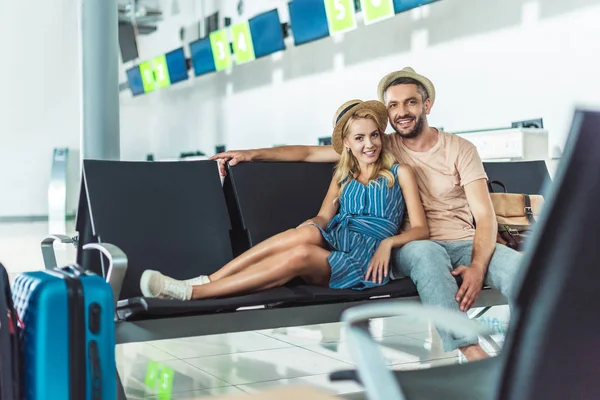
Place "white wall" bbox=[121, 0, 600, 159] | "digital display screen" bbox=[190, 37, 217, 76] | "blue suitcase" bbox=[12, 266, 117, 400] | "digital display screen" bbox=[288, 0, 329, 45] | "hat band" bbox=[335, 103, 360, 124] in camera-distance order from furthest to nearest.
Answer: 1. "digital display screen" bbox=[190, 37, 217, 76]
2. "digital display screen" bbox=[288, 0, 329, 45]
3. "white wall" bbox=[121, 0, 600, 159]
4. "hat band" bbox=[335, 103, 360, 124]
5. "blue suitcase" bbox=[12, 266, 117, 400]

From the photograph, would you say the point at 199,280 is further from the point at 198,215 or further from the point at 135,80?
the point at 135,80

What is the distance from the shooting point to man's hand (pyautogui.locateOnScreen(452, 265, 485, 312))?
9.21ft

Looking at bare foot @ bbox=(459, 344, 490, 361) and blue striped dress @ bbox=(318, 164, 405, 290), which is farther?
blue striped dress @ bbox=(318, 164, 405, 290)

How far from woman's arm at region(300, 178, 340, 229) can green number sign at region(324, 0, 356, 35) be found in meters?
3.99

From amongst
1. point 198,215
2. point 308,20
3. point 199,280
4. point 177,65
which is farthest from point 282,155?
point 177,65

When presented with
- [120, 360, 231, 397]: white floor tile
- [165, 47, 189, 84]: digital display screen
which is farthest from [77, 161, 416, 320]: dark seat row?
[165, 47, 189, 84]: digital display screen

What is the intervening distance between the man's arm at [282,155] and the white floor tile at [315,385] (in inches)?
37.9

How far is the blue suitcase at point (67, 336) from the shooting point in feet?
6.31

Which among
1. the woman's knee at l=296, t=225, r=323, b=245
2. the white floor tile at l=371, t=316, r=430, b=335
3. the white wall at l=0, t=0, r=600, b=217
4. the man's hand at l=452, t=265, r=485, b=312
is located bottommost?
the white floor tile at l=371, t=316, r=430, b=335

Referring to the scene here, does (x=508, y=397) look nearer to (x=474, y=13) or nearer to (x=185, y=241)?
(x=185, y=241)

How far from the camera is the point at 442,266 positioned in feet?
9.34

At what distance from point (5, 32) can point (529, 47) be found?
7.12 metres

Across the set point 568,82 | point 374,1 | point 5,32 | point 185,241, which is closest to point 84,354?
point 185,241

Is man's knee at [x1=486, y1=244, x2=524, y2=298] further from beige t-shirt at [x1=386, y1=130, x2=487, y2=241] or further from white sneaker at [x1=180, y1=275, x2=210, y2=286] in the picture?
white sneaker at [x1=180, y1=275, x2=210, y2=286]
